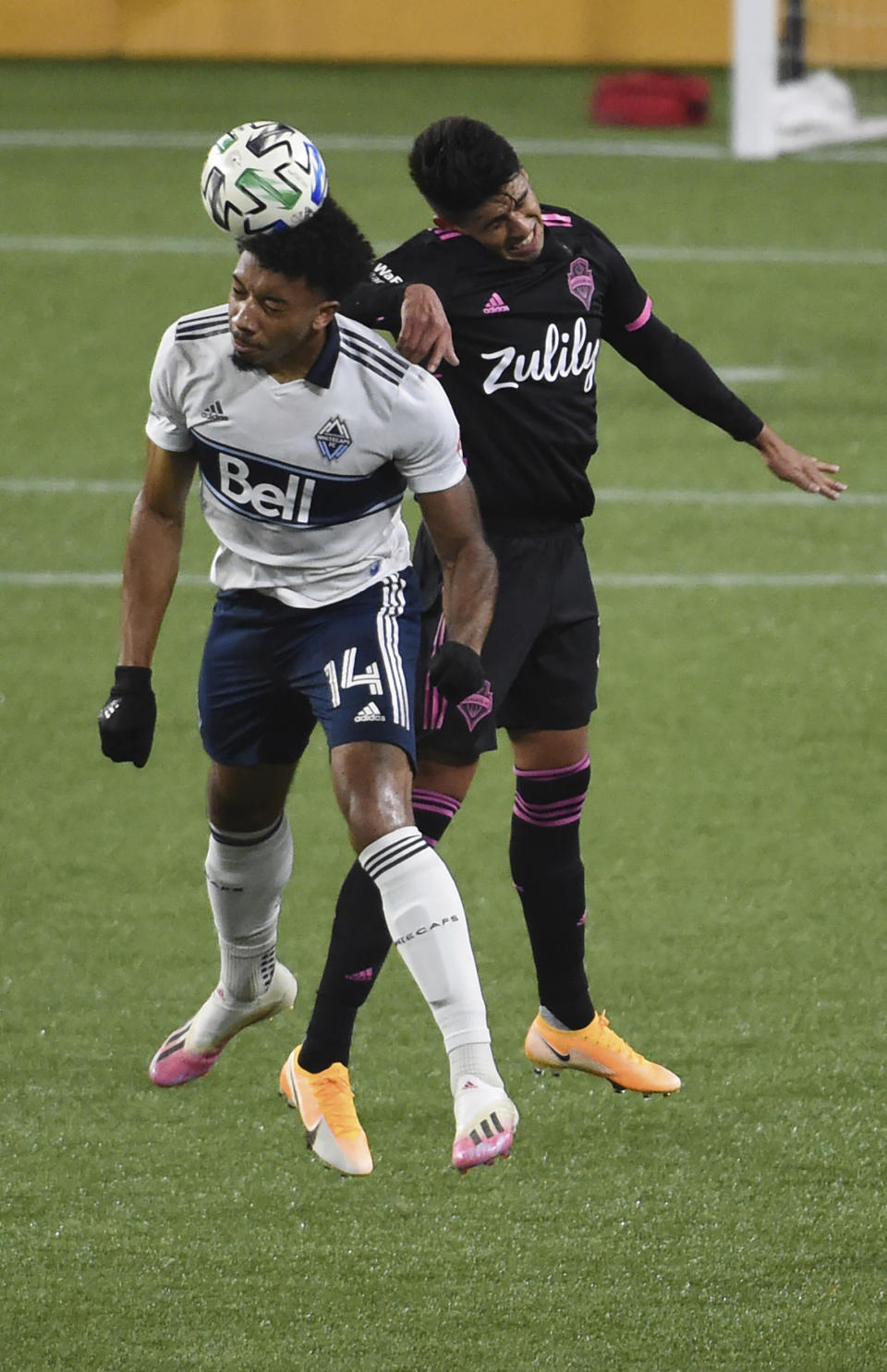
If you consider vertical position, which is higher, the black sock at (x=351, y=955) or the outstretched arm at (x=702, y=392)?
the outstretched arm at (x=702, y=392)

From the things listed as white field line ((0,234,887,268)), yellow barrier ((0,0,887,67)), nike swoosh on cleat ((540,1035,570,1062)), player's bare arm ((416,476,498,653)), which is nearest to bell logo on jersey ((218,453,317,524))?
player's bare arm ((416,476,498,653))

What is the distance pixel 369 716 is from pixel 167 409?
0.73 m

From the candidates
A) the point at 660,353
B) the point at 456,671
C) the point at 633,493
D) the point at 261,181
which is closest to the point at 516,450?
the point at 660,353

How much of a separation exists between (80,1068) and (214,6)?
16810 mm

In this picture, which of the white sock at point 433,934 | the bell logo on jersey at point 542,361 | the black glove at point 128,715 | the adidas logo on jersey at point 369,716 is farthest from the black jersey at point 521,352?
the white sock at point 433,934

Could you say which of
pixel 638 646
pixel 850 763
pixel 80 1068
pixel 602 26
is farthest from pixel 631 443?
pixel 602 26

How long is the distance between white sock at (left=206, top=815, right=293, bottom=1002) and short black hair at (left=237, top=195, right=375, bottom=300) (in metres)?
1.26

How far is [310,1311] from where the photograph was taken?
4438 mm

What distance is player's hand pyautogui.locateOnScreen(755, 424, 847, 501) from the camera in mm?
5102

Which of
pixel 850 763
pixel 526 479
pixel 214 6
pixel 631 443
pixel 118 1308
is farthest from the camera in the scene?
pixel 214 6

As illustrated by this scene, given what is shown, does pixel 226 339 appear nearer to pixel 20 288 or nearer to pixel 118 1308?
pixel 118 1308

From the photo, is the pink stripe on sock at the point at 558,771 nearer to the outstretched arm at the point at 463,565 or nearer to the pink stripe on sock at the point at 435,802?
the pink stripe on sock at the point at 435,802

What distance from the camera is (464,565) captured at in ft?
14.2

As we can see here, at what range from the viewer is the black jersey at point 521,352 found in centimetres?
465
